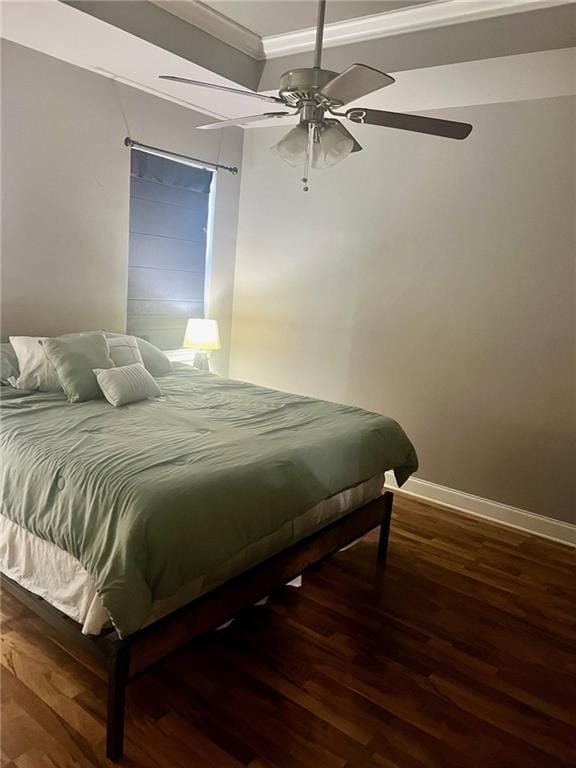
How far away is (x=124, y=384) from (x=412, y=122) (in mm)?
1818

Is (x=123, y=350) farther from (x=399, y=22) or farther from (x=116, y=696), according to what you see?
(x=399, y=22)

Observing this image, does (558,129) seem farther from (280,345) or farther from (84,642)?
(84,642)

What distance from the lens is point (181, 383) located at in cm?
340

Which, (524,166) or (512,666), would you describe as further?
(524,166)

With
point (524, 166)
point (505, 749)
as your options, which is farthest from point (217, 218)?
point (505, 749)

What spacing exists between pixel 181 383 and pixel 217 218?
174 cm

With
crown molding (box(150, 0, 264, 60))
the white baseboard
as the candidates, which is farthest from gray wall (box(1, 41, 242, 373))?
the white baseboard

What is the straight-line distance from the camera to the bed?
1653 millimetres

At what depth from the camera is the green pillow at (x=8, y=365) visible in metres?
2.89

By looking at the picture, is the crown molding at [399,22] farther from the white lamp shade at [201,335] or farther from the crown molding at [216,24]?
the white lamp shade at [201,335]

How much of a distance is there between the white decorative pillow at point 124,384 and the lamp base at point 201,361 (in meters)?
1.25

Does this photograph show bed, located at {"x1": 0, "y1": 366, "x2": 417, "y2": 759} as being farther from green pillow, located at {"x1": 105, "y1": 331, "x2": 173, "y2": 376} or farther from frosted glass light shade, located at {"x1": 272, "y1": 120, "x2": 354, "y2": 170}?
frosted glass light shade, located at {"x1": 272, "y1": 120, "x2": 354, "y2": 170}

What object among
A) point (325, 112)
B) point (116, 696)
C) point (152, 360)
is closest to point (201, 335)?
point (152, 360)

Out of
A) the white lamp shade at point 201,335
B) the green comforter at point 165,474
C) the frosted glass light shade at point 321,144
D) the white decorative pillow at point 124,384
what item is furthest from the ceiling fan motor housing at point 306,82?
the white lamp shade at point 201,335
